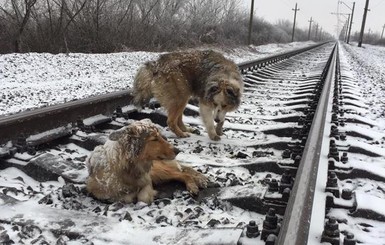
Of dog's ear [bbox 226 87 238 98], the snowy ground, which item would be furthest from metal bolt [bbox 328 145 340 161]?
the snowy ground

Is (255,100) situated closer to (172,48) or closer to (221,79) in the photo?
(221,79)

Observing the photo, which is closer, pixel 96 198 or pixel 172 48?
pixel 96 198

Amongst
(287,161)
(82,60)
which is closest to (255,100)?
(287,161)

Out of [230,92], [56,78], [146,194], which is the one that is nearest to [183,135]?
[230,92]

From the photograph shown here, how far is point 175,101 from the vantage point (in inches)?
219

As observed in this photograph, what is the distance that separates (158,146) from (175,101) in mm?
2225

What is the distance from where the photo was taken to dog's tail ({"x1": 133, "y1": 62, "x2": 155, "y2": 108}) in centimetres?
582

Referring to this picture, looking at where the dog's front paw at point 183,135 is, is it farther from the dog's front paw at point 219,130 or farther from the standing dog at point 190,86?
the dog's front paw at point 219,130

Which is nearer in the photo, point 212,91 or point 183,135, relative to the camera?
point 183,135

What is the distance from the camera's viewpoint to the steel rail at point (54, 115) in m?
4.25

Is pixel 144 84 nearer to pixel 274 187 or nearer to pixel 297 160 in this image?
pixel 297 160

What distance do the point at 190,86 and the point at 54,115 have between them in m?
1.94

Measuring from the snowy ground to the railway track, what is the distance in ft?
8.32

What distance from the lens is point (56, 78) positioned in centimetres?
1102
